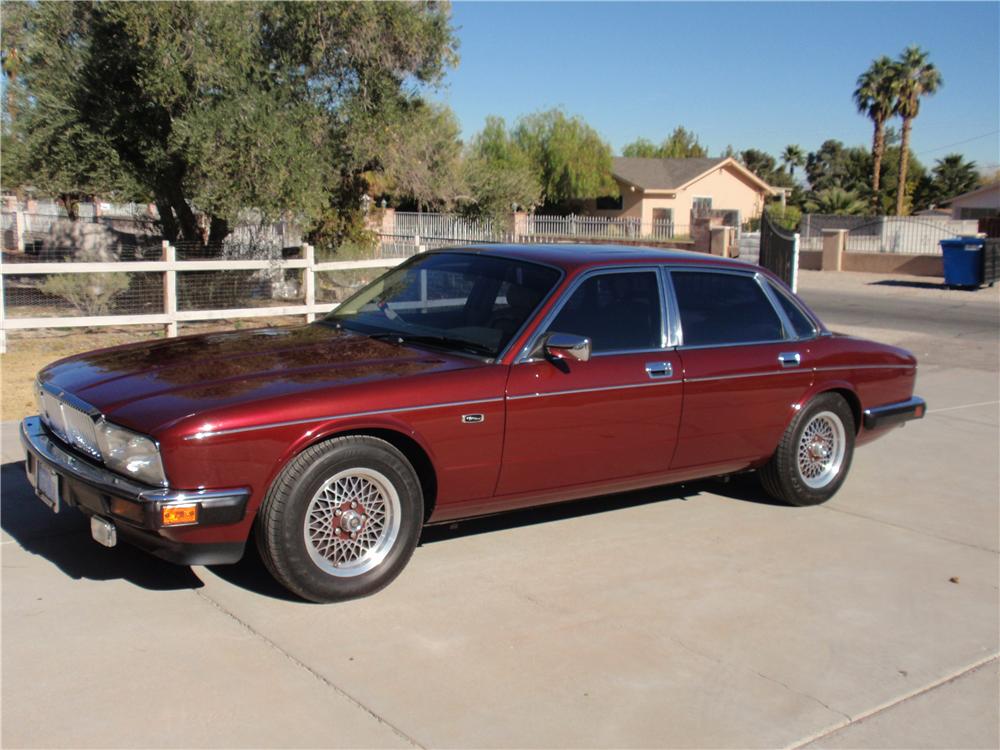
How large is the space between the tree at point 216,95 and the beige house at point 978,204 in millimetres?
52468

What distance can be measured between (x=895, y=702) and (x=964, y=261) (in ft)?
81.0

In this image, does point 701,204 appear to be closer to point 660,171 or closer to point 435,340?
point 660,171

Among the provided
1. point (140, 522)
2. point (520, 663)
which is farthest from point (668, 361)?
point (140, 522)

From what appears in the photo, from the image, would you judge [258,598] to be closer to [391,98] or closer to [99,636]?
[99,636]

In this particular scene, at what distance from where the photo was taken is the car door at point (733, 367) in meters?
5.96

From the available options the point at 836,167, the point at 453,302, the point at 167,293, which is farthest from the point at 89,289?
the point at 836,167

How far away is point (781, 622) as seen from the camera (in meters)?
4.82

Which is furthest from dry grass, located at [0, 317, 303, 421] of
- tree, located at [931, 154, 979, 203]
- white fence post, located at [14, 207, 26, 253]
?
tree, located at [931, 154, 979, 203]

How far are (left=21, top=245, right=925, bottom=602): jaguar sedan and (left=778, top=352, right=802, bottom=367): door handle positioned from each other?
0.01m

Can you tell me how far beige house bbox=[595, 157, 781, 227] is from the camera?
5403 centimetres

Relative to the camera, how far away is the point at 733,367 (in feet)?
19.9

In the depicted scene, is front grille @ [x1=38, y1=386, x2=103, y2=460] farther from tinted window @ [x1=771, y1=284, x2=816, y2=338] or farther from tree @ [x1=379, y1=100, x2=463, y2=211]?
tree @ [x1=379, y1=100, x2=463, y2=211]

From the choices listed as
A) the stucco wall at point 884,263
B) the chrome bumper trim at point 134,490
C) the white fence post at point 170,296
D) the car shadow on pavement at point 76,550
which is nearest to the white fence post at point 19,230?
the white fence post at point 170,296

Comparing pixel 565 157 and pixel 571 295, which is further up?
pixel 565 157
